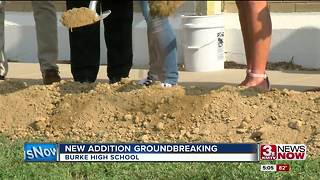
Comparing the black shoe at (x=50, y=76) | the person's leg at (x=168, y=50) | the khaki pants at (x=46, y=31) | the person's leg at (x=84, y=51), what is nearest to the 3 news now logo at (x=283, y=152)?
the person's leg at (x=168, y=50)

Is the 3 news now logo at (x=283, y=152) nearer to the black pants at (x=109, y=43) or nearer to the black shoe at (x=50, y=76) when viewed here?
the black pants at (x=109, y=43)

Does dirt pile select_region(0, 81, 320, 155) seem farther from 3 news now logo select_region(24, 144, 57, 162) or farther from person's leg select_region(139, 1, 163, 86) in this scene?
3 news now logo select_region(24, 144, 57, 162)

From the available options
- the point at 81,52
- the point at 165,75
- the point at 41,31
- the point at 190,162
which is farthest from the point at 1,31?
the point at 190,162

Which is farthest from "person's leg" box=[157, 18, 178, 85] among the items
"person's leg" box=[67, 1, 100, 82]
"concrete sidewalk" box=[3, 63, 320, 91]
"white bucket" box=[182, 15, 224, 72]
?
"white bucket" box=[182, 15, 224, 72]

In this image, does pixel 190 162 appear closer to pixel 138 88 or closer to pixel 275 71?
pixel 138 88

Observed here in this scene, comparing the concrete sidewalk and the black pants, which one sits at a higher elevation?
the black pants

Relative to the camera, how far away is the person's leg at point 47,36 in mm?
6438

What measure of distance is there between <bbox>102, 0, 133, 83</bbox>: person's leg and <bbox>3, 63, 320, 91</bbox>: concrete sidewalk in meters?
0.94

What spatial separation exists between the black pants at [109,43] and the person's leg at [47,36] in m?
0.36

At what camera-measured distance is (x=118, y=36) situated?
6191mm

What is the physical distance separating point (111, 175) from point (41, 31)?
2.61 meters

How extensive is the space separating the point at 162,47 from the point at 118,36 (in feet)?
2.78

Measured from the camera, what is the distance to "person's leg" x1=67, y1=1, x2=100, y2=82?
20.2ft

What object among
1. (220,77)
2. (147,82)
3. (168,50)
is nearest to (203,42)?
(220,77)
